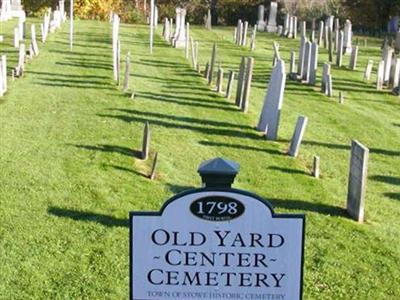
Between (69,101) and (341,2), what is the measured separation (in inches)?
1460

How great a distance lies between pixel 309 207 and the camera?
10844 mm

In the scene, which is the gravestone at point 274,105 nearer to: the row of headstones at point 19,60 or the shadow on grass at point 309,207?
the shadow on grass at point 309,207

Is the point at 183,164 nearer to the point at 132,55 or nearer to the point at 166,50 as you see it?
the point at 132,55

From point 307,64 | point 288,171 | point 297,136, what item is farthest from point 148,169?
point 307,64

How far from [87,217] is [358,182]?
381 centimetres

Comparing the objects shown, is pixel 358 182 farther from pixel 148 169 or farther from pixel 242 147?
pixel 242 147

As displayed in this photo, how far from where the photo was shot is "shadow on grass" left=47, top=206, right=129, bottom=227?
959cm

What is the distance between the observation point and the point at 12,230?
9.24m

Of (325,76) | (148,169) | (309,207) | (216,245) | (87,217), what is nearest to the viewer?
(216,245)

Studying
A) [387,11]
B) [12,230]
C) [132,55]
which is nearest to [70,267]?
[12,230]

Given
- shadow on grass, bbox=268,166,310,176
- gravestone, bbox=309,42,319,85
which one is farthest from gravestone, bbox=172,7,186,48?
shadow on grass, bbox=268,166,310,176

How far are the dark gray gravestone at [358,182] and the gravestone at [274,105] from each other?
4.74m

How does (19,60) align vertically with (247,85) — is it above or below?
below

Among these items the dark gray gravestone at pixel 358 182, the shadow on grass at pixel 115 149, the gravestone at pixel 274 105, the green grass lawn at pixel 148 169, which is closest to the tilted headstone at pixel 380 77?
the green grass lawn at pixel 148 169
